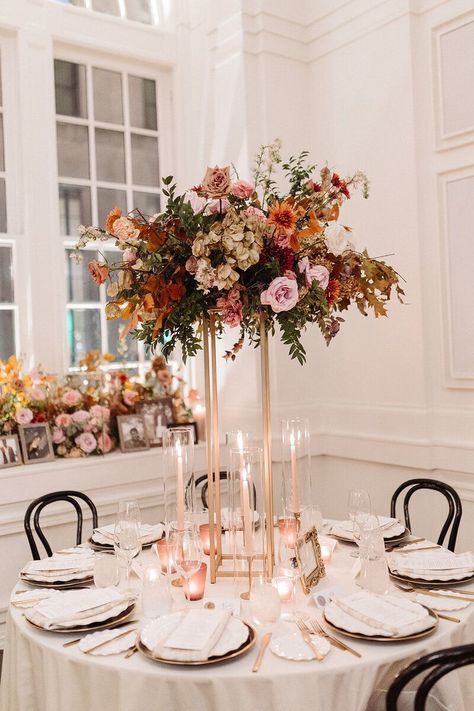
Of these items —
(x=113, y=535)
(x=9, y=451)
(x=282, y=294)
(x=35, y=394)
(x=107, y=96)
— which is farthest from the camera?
(x=107, y=96)

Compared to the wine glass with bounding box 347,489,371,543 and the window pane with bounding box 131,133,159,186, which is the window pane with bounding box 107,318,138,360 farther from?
the wine glass with bounding box 347,489,371,543

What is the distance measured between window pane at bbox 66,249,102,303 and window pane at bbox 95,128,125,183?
0.53 metres

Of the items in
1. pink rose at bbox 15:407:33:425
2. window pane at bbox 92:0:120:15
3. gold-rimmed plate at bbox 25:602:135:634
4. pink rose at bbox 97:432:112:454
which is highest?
window pane at bbox 92:0:120:15

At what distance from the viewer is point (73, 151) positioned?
4.09 m

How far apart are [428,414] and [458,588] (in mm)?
1551

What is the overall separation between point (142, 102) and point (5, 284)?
1538 mm

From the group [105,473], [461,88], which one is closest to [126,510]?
[105,473]

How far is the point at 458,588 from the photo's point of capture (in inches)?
81.0

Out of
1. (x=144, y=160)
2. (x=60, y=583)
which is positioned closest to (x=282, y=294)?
(x=60, y=583)

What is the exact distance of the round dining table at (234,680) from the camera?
5.13ft

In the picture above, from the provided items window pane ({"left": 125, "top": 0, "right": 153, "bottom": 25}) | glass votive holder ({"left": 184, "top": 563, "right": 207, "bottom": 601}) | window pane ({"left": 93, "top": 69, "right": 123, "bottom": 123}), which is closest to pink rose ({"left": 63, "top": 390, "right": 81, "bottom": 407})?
window pane ({"left": 93, "top": 69, "right": 123, "bottom": 123})

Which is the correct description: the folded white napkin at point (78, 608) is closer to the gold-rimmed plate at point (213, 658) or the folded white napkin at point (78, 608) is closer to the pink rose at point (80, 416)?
the gold-rimmed plate at point (213, 658)

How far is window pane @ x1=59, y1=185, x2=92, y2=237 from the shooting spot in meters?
4.03

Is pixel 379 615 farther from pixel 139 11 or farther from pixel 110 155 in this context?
pixel 139 11
